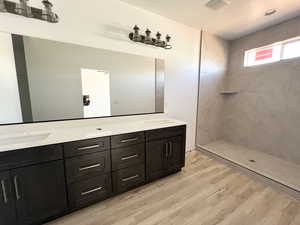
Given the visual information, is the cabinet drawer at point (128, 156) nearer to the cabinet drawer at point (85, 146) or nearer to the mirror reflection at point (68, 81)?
the cabinet drawer at point (85, 146)

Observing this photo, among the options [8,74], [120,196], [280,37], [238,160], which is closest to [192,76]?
[280,37]

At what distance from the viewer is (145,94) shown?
229 centimetres

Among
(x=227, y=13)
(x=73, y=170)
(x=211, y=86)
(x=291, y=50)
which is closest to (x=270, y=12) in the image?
(x=227, y=13)

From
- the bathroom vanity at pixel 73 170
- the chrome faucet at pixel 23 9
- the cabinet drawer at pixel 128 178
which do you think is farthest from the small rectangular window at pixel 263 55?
the chrome faucet at pixel 23 9

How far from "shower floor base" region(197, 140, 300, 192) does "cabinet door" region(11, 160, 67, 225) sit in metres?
2.57

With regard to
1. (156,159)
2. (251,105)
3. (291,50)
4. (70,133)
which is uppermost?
(291,50)

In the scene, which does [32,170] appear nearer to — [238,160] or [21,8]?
[21,8]

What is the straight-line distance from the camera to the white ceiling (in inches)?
74.7

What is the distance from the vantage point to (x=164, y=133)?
195 centimetres

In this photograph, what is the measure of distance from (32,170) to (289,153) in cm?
377

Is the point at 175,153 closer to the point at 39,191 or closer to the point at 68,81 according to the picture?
the point at 39,191

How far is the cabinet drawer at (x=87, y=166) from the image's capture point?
1.36 meters

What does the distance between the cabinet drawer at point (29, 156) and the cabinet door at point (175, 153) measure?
4.50 feet

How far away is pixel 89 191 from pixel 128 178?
0.45 metres
